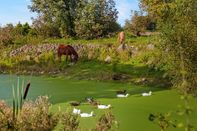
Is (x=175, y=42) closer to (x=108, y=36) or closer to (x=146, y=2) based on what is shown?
(x=146, y=2)

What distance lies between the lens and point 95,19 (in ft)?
119

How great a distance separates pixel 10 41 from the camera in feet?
112

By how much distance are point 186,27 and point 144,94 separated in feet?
10.7

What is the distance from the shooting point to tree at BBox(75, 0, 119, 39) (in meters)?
35.1

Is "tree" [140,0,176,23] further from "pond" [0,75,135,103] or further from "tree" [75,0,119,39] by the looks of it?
"pond" [0,75,135,103]

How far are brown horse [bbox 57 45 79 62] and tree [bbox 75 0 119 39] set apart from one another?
6311 millimetres

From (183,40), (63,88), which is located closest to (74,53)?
(63,88)

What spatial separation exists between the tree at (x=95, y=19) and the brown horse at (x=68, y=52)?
6311 millimetres

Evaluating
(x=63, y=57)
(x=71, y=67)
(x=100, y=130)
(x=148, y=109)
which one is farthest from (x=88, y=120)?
(x=63, y=57)

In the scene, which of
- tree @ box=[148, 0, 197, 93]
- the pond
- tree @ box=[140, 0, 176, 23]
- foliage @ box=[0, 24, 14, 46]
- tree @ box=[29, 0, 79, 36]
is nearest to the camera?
tree @ box=[148, 0, 197, 93]

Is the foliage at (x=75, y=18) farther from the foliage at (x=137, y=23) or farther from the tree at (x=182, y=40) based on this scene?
the tree at (x=182, y=40)

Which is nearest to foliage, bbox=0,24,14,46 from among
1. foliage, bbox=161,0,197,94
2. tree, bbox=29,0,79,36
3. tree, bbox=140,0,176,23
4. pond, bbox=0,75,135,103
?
tree, bbox=29,0,79,36

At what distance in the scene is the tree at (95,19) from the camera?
115ft

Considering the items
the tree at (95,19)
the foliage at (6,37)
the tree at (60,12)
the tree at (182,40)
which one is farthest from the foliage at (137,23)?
the tree at (182,40)
